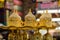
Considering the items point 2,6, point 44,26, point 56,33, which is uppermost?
point 2,6

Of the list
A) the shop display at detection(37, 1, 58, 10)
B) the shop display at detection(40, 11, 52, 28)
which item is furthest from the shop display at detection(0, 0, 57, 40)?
the shop display at detection(37, 1, 58, 10)

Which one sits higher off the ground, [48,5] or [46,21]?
[48,5]

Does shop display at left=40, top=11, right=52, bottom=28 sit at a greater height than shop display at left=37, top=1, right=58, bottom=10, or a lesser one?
lesser

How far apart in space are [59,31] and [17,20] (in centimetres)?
120

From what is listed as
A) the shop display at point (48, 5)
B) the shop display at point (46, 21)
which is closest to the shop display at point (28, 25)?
the shop display at point (46, 21)

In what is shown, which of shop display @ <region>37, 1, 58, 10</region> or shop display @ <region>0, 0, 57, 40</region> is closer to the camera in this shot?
shop display @ <region>0, 0, 57, 40</region>

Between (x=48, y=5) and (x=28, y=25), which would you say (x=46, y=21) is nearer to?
(x=28, y=25)

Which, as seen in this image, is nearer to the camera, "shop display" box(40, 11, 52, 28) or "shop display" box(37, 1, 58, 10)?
"shop display" box(40, 11, 52, 28)

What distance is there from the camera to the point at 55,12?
344cm

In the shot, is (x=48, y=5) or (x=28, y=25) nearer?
(x=28, y=25)

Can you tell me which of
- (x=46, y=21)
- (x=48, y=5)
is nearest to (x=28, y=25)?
(x=46, y=21)

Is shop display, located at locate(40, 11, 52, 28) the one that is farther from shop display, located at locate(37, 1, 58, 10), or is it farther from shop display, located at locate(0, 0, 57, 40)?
shop display, located at locate(37, 1, 58, 10)

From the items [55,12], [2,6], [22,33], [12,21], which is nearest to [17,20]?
[12,21]

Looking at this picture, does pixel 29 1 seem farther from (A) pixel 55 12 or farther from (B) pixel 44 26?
(B) pixel 44 26
